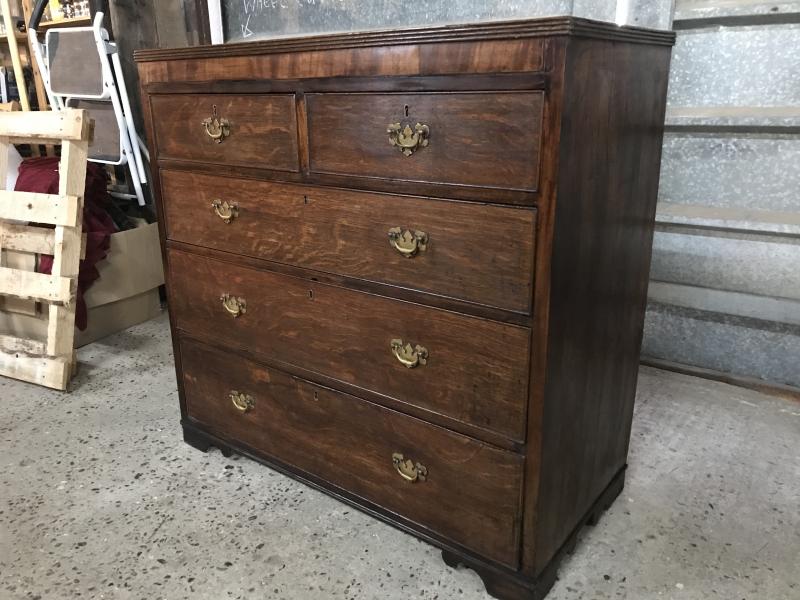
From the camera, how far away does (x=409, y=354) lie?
1358 mm

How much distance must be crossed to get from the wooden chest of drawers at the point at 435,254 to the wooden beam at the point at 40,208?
755 mm

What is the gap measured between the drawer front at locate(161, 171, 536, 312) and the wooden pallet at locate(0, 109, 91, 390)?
79 centimetres

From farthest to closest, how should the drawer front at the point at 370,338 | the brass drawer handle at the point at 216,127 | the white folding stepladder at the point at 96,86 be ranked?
the white folding stepladder at the point at 96,86 → the brass drawer handle at the point at 216,127 → the drawer front at the point at 370,338

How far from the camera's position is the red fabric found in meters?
2.56

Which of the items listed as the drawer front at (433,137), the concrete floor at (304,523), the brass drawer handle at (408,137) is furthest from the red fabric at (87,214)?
the brass drawer handle at (408,137)

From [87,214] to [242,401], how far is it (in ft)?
4.69

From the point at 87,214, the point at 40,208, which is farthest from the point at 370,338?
the point at 87,214

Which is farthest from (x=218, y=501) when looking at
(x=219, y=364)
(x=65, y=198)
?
(x=65, y=198)

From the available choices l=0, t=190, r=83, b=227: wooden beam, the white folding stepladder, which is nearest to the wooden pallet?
l=0, t=190, r=83, b=227: wooden beam

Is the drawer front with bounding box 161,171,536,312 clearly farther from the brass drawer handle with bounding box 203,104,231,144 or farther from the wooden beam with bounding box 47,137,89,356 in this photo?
the wooden beam with bounding box 47,137,89,356

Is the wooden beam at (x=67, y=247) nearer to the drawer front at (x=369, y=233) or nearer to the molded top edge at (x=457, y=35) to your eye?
the drawer front at (x=369, y=233)

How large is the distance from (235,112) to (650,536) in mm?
1407

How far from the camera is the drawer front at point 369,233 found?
117 cm

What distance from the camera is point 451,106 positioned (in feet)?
3.75
